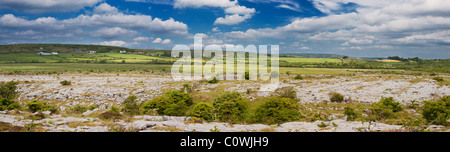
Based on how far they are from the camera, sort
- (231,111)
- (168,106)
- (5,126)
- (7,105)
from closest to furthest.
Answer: (5,126) → (231,111) → (7,105) → (168,106)

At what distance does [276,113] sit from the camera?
2317cm

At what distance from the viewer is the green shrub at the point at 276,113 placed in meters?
22.6

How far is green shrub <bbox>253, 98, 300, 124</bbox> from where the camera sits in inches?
889

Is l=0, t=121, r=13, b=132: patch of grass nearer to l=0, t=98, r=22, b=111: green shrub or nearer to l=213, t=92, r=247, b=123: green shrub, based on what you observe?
l=0, t=98, r=22, b=111: green shrub

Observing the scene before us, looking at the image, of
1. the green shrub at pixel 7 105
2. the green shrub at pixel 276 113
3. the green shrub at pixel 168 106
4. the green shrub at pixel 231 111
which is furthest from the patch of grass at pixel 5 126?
the green shrub at pixel 276 113

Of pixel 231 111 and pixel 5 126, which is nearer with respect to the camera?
pixel 5 126

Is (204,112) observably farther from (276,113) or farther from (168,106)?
(168,106)

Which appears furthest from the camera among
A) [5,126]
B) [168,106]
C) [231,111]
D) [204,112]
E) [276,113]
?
[168,106]

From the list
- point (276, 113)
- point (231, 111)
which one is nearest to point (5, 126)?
point (231, 111)

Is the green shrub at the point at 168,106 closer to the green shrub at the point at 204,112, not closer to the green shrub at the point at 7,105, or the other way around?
the green shrub at the point at 204,112

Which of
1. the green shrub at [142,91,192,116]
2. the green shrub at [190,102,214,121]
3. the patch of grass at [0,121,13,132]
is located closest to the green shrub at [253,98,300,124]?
the green shrub at [190,102,214,121]

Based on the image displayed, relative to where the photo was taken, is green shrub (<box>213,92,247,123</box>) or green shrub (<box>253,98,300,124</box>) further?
green shrub (<box>213,92,247,123</box>)

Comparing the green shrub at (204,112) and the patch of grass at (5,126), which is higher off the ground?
the patch of grass at (5,126)
